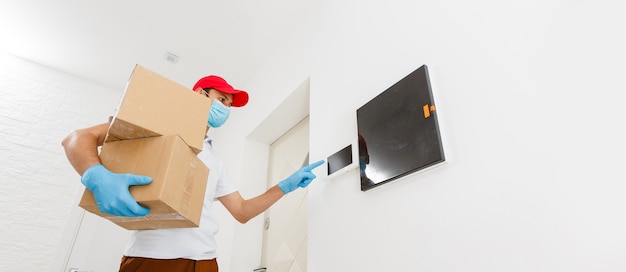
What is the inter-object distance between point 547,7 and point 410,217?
687mm

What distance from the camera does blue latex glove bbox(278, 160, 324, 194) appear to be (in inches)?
57.0

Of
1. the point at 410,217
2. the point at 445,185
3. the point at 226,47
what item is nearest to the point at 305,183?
the point at 410,217

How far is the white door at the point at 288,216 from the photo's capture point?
1.96 meters

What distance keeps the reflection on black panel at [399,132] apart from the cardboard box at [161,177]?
2.00 feet

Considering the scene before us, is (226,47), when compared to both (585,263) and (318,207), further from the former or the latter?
(585,263)

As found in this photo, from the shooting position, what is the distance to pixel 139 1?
2.25m

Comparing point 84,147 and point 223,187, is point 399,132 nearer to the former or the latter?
point 223,187

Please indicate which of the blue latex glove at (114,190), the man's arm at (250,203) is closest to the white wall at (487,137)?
the man's arm at (250,203)

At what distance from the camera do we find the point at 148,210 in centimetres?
90

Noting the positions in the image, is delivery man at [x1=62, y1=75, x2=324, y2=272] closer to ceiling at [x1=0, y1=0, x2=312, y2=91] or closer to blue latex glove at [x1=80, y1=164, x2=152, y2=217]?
blue latex glove at [x1=80, y1=164, x2=152, y2=217]

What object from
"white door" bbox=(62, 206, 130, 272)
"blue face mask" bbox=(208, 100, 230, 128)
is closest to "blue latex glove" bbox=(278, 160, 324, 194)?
"blue face mask" bbox=(208, 100, 230, 128)

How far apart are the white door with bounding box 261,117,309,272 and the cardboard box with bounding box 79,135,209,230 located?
41.3 inches

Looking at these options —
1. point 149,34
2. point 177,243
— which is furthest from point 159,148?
point 149,34

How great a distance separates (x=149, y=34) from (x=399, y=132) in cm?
227
